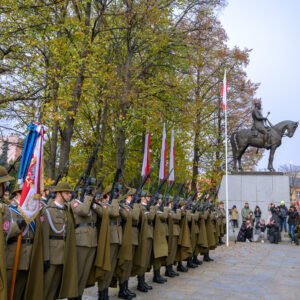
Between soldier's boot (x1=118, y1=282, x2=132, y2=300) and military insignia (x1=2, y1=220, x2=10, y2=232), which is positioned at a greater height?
military insignia (x1=2, y1=220, x2=10, y2=232)

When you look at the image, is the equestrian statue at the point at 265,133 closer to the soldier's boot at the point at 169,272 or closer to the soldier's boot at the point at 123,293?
the soldier's boot at the point at 169,272

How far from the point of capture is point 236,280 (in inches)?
364

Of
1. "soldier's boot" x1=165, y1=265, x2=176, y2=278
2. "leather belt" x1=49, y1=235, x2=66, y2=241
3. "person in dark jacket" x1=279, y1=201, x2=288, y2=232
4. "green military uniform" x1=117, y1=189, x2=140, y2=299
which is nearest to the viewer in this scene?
"leather belt" x1=49, y1=235, x2=66, y2=241

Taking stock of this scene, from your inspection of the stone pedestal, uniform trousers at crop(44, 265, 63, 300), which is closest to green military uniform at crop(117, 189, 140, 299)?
uniform trousers at crop(44, 265, 63, 300)

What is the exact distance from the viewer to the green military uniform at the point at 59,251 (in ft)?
17.1

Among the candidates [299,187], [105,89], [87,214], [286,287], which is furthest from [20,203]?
[299,187]

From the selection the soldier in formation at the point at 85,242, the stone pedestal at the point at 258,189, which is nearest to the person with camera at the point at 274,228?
the stone pedestal at the point at 258,189

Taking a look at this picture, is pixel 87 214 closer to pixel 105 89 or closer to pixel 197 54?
pixel 105 89

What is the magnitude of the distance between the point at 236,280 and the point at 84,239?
4687mm

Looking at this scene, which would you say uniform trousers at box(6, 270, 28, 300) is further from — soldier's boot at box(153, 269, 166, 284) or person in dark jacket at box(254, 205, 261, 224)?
person in dark jacket at box(254, 205, 261, 224)

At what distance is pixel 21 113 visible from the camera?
12922 mm

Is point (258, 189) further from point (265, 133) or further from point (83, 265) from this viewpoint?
point (83, 265)

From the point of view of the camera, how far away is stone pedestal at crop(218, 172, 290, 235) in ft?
71.3

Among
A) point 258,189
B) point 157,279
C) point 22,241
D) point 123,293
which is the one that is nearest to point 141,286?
point 123,293
